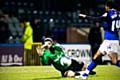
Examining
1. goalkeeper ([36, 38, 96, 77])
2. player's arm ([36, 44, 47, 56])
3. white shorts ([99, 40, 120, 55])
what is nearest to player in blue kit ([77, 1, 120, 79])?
white shorts ([99, 40, 120, 55])

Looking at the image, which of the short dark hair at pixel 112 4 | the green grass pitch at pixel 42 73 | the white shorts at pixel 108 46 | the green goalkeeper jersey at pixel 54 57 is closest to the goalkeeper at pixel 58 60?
the green goalkeeper jersey at pixel 54 57

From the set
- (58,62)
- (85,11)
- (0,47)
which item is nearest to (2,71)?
(0,47)

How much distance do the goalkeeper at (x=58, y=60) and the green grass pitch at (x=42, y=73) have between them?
121 mm

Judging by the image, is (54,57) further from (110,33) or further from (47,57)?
(110,33)

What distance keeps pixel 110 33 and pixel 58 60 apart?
45.2 inches

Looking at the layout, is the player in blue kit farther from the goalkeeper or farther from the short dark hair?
the goalkeeper

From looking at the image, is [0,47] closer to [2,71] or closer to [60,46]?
[2,71]

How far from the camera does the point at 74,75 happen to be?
7570 mm

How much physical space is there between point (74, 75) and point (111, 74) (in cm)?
74

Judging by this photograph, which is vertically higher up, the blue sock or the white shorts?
the white shorts

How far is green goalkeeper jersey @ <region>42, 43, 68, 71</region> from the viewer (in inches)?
298

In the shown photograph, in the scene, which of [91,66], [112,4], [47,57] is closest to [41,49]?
[47,57]

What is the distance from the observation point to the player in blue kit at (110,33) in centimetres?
748

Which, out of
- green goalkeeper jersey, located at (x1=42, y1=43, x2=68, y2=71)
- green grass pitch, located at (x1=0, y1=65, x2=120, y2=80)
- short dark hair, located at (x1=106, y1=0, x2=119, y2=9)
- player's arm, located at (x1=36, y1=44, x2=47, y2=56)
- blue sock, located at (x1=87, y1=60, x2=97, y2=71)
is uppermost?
short dark hair, located at (x1=106, y1=0, x2=119, y2=9)
